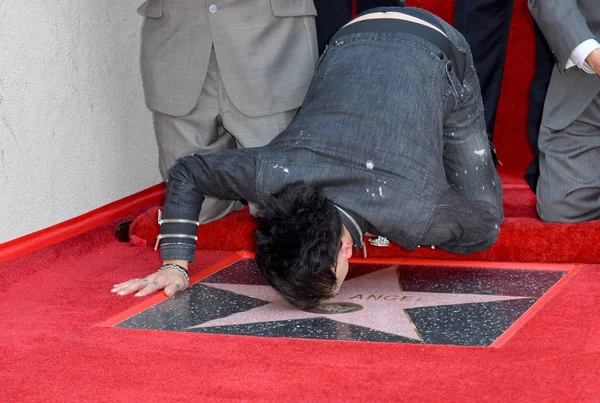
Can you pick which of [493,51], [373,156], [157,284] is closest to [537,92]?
[493,51]

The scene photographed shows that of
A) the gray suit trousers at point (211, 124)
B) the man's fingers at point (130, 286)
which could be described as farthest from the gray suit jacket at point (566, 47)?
the man's fingers at point (130, 286)

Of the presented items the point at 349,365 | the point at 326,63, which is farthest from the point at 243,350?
the point at 326,63

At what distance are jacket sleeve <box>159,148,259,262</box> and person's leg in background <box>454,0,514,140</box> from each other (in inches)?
47.4

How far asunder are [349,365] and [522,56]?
81.3 inches

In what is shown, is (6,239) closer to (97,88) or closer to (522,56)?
(97,88)

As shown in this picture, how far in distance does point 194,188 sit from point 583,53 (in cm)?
124

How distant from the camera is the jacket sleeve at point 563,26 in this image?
2574 millimetres

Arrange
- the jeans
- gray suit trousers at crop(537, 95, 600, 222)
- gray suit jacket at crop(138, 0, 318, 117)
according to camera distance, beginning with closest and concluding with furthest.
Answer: the jeans → gray suit jacket at crop(138, 0, 318, 117) → gray suit trousers at crop(537, 95, 600, 222)

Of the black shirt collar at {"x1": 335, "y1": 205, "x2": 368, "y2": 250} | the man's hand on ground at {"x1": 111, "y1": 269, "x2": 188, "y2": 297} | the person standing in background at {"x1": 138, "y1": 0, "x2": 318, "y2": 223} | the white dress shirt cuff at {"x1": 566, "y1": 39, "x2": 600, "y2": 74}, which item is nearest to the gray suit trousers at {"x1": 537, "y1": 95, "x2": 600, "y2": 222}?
the white dress shirt cuff at {"x1": 566, "y1": 39, "x2": 600, "y2": 74}

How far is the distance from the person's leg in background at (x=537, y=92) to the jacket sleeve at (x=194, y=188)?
4.54 feet

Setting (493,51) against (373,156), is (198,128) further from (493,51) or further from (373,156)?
(493,51)

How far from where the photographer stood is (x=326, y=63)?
7.64ft

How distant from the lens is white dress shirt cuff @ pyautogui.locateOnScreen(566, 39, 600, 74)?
2553 millimetres

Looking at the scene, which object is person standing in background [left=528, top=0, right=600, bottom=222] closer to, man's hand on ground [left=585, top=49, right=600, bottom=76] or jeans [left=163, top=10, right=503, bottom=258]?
man's hand on ground [left=585, top=49, right=600, bottom=76]
